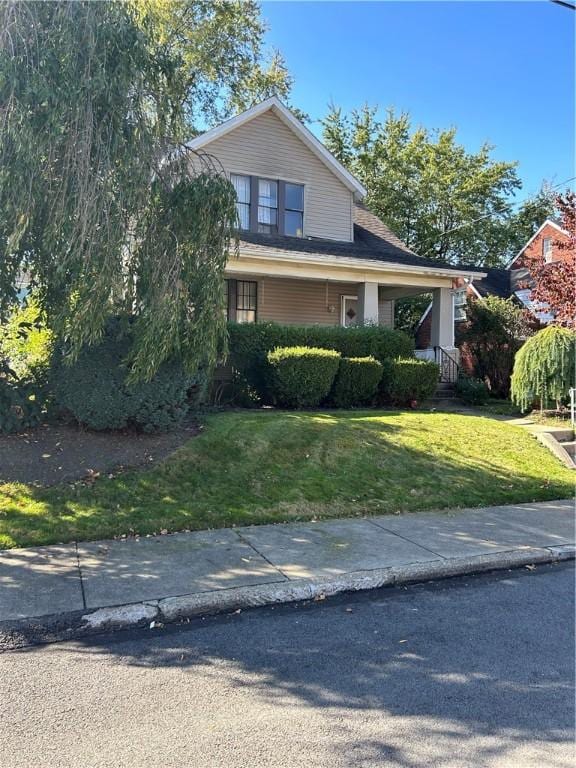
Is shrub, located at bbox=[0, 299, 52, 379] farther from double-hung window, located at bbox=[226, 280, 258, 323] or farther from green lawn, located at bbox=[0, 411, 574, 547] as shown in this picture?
double-hung window, located at bbox=[226, 280, 258, 323]

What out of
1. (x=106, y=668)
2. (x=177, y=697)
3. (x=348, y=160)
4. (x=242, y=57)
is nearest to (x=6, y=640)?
(x=106, y=668)

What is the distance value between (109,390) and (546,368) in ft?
30.8

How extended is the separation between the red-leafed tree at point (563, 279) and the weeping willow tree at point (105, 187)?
493 inches

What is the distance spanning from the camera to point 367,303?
50.5 ft

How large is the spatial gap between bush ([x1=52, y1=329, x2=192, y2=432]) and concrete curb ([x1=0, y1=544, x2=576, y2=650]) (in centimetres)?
383

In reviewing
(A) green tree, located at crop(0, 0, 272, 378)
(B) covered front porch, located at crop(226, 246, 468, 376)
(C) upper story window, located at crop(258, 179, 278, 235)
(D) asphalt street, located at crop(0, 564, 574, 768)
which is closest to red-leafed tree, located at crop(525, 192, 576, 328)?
(B) covered front porch, located at crop(226, 246, 468, 376)

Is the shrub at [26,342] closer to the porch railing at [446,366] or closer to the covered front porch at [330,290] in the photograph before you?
the covered front porch at [330,290]

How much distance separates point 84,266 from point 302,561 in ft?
12.0

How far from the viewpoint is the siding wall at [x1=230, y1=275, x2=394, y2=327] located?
1638 centimetres

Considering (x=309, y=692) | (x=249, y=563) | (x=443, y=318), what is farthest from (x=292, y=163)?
(x=309, y=692)

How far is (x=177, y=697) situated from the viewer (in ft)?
10.4

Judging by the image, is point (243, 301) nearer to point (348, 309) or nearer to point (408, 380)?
point (348, 309)

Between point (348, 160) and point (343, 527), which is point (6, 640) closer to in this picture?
point (343, 527)

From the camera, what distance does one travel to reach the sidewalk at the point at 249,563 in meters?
4.27
